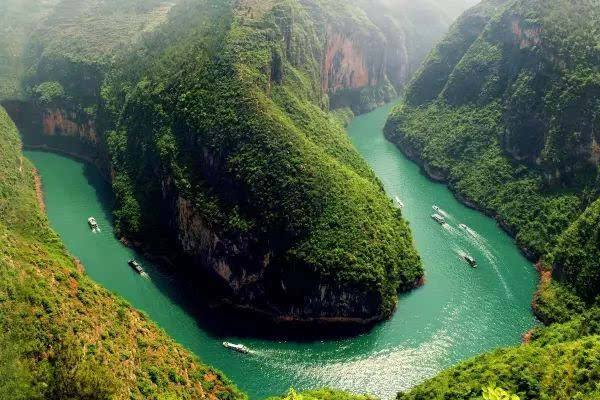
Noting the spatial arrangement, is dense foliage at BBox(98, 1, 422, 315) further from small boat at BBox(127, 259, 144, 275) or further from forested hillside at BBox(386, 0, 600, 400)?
forested hillside at BBox(386, 0, 600, 400)

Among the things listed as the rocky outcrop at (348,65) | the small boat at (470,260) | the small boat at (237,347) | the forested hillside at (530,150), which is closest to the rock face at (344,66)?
the rocky outcrop at (348,65)

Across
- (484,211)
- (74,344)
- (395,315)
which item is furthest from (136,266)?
(484,211)

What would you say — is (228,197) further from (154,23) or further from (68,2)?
(68,2)

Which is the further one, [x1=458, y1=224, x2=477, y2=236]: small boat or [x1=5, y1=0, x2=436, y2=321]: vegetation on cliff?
[x1=458, y1=224, x2=477, y2=236]: small boat

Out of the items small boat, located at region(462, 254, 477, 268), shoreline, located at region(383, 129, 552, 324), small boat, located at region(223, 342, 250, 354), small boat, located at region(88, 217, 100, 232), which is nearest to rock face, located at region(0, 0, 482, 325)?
small boat, located at region(88, 217, 100, 232)

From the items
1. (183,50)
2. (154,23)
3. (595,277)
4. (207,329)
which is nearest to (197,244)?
(207,329)

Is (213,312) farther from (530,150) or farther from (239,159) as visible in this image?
(530,150)

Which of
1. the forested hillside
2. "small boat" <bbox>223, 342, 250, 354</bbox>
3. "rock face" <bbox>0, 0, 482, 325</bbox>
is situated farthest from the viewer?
"rock face" <bbox>0, 0, 482, 325</bbox>

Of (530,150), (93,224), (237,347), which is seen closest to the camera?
(237,347)
